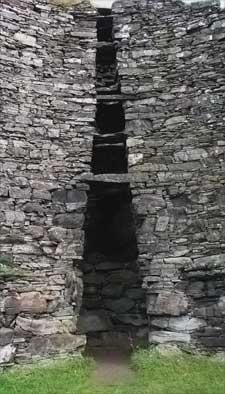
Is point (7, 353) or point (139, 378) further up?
point (7, 353)

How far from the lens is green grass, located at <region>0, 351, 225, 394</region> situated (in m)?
5.89

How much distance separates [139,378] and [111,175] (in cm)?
351

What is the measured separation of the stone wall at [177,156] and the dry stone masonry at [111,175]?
0.02 m

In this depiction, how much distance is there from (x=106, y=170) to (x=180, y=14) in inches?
139

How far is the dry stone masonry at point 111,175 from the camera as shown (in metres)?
7.39

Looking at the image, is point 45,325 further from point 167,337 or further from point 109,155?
point 109,155

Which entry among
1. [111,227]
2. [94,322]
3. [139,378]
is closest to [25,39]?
[111,227]

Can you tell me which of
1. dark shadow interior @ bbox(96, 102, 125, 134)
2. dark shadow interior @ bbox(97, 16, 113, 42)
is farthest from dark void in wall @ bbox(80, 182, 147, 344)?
dark shadow interior @ bbox(97, 16, 113, 42)

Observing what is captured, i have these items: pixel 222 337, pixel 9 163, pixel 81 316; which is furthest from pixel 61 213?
pixel 222 337

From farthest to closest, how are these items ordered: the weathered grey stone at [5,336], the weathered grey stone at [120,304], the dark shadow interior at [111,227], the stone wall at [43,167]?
the dark shadow interior at [111,227] → the weathered grey stone at [120,304] → the stone wall at [43,167] → the weathered grey stone at [5,336]

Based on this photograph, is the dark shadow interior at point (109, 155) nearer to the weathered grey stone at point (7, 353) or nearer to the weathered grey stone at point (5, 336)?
the weathered grey stone at point (5, 336)

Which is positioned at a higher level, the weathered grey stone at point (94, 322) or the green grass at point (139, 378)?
the weathered grey stone at point (94, 322)

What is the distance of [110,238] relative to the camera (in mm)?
9727

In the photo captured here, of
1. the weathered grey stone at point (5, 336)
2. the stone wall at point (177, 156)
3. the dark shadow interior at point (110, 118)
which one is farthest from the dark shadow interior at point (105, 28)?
the weathered grey stone at point (5, 336)
